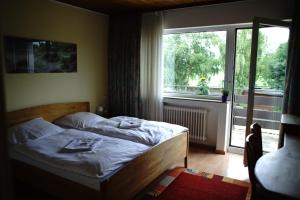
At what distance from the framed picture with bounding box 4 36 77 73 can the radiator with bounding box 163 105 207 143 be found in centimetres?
182

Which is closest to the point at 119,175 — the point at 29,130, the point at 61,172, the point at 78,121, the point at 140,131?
the point at 61,172

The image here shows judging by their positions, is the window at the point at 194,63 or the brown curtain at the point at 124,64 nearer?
the window at the point at 194,63

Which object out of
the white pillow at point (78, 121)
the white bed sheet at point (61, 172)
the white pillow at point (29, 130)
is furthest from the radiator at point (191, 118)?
the white bed sheet at point (61, 172)

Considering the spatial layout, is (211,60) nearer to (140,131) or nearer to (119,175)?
(140,131)

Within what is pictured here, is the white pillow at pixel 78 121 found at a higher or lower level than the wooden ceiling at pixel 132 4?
lower

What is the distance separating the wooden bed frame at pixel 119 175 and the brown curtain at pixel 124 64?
4.90ft

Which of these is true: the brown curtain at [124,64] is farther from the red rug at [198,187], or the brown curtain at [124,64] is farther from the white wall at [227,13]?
the red rug at [198,187]

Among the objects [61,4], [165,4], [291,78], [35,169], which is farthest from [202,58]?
[35,169]

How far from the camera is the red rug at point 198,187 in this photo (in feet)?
8.49

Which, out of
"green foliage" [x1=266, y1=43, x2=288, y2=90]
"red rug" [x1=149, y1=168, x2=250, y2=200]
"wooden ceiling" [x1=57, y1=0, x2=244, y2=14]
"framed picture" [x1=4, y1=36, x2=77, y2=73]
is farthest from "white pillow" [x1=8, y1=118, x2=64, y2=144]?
"green foliage" [x1=266, y1=43, x2=288, y2=90]

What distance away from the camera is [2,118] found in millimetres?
472

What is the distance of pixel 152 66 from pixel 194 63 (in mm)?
759

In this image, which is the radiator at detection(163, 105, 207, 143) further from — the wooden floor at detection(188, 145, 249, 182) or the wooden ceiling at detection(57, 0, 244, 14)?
the wooden ceiling at detection(57, 0, 244, 14)

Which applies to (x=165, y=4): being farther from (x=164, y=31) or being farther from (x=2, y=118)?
(x=2, y=118)
